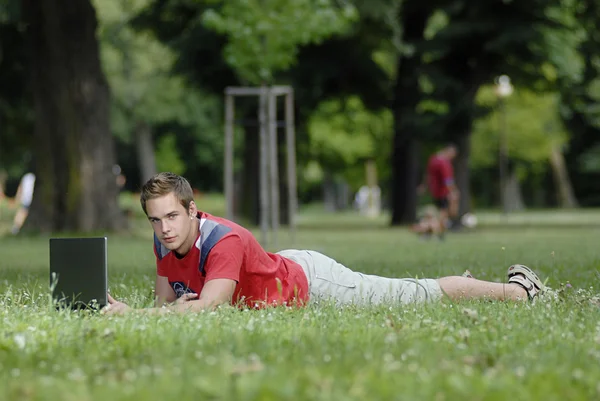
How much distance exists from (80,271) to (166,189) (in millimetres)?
672

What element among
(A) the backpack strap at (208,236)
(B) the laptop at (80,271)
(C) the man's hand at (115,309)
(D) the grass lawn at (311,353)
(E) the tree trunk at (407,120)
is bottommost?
(D) the grass lawn at (311,353)

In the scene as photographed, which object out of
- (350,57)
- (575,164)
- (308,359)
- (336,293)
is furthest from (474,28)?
(575,164)

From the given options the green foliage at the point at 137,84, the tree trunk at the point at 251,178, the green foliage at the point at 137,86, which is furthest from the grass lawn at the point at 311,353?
the green foliage at the point at 137,84

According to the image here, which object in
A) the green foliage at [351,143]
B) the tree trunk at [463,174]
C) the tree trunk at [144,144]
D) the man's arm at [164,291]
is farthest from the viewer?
the tree trunk at [144,144]

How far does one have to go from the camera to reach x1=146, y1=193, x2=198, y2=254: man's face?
601 centimetres

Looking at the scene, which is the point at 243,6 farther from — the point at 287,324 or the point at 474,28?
the point at 287,324

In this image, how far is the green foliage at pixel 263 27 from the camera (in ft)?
56.3

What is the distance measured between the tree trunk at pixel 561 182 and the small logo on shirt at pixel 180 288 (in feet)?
197

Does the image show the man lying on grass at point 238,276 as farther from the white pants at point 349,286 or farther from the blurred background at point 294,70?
the blurred background at point 294,70

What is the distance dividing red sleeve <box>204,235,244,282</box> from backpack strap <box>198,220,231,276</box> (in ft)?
0.10

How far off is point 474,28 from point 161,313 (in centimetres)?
2109

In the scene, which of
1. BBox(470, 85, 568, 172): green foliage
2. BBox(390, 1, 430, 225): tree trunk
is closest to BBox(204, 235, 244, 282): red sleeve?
BBox(390, 1, 430, 225): tree trunk

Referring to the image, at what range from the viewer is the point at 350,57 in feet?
91.5

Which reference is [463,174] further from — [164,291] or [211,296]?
[211,296]
